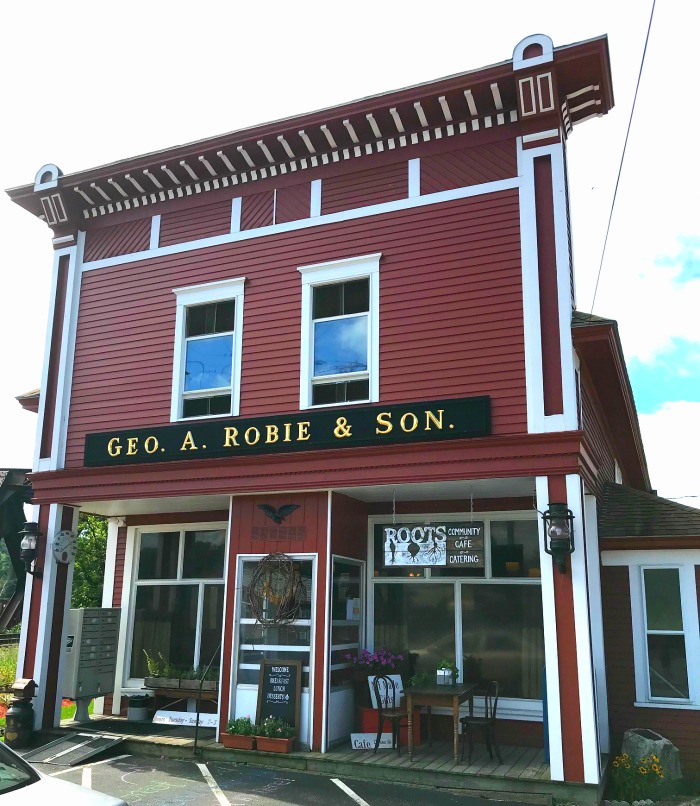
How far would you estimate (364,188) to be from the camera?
10930 mm

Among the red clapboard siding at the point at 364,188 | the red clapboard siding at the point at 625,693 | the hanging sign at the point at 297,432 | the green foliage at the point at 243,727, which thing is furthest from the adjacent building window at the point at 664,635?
the red clapboard siding at the point at 364,188

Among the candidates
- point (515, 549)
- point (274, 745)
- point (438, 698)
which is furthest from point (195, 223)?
point (438, 698)

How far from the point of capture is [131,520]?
13.6m

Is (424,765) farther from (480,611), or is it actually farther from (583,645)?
(480,611)

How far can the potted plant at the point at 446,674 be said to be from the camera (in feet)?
32.6

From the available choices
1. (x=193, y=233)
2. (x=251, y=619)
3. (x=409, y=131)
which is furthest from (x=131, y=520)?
(x=409, y=131)

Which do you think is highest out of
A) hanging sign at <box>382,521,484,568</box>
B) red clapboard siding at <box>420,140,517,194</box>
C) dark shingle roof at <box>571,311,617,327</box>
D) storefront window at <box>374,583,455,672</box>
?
red clapboard siding at <box>420,140,517,194</box>

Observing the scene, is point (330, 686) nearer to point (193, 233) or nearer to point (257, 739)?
point (257, 739)

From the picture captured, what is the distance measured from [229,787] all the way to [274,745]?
3.48 ft

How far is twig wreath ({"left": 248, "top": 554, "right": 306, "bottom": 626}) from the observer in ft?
33.3

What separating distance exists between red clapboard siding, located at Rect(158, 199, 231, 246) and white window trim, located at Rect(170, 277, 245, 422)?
0.86m

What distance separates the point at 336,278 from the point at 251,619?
4.71m

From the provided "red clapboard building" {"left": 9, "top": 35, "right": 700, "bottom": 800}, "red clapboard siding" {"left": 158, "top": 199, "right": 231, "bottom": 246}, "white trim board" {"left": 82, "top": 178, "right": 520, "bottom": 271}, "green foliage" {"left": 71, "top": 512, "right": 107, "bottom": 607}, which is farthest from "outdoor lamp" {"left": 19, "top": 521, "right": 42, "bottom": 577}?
"green foliage" {"left": 71, "top": 512, "right": 107, "bottom": 607}

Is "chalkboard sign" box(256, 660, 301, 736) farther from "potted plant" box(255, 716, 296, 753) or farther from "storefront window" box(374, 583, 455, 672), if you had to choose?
"storefront window" box(374, 583, 455, 672)
